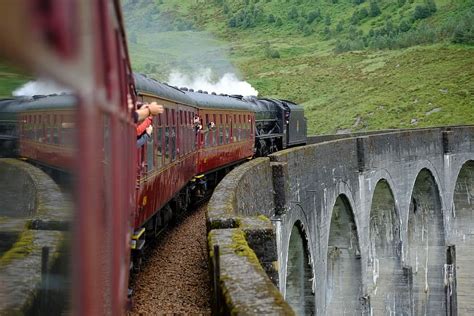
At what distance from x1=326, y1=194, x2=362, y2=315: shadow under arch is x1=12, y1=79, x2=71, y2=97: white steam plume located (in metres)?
19.5

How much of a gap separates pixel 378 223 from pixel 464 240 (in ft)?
28.1

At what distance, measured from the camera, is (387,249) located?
25156mm

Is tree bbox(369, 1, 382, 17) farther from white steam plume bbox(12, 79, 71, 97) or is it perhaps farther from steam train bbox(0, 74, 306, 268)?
white steam plume bbox(12, 79, 71, 97)

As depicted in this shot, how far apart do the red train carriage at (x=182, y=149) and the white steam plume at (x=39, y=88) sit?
17.6 ft

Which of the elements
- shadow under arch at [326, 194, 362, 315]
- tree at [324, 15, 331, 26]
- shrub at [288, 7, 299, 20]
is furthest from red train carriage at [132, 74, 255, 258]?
shrub at [288, 7, 299, 20]

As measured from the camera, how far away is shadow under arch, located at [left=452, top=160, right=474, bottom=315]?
103 ft

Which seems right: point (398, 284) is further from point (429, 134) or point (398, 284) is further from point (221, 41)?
point (221, 41)

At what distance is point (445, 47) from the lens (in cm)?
6444

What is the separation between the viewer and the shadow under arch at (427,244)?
27.7 metres

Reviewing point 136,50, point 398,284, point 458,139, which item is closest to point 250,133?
point 398,284

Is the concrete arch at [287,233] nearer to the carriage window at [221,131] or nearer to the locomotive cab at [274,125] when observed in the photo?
the carriage window at [221,131]

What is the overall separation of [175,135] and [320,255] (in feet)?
25.0

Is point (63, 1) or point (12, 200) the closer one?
point (63, 1)

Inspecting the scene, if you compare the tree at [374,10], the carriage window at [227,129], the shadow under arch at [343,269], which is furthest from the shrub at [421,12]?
the carriage window at [227,129]
